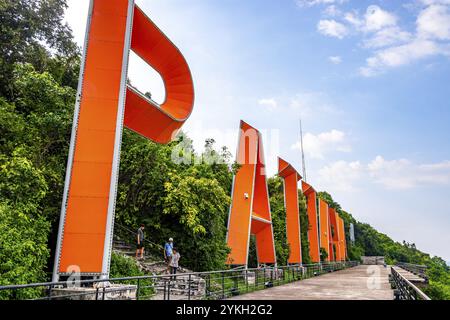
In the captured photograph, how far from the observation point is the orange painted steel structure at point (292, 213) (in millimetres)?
27141

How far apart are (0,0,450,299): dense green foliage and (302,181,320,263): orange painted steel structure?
12765 mm

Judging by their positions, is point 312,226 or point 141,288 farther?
point 312,226

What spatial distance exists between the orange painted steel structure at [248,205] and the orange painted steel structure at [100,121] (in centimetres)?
764

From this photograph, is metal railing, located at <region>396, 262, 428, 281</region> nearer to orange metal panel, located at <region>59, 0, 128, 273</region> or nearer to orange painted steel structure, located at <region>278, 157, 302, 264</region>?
orange painted steel structure, located at <region>278, 157, 302, 264</region>

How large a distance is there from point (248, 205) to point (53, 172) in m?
9.37

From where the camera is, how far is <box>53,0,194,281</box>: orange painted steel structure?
374 inches

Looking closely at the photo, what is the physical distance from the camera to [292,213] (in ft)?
90.7

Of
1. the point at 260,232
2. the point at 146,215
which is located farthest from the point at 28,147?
the point at 260,232

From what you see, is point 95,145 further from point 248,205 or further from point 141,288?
point 248,205

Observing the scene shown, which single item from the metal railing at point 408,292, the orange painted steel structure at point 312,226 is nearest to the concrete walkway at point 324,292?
the metal railing at point 408,292

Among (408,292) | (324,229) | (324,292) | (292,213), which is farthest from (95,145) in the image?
(324,229)

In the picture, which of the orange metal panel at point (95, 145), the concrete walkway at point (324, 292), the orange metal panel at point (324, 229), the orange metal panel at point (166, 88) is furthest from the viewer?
the orange metal panel at point (324, 229)

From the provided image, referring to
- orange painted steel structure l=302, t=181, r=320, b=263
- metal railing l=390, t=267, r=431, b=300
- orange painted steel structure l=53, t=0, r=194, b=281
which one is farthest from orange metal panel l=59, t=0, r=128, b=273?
orange painted steel structure l=302, t=181, r=320, b=263

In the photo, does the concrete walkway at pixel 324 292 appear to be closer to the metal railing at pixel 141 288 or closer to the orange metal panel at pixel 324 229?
the metal railing at pixel 141 288
